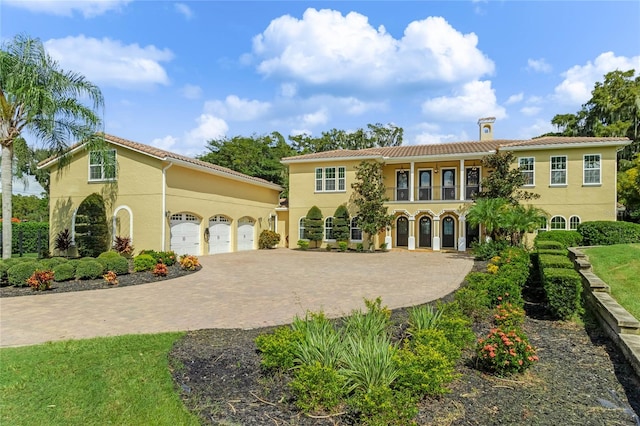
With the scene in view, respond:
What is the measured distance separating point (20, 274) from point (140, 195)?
7913mm

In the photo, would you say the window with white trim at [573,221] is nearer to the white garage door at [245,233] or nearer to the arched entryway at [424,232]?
the arched entryway at [424,232]

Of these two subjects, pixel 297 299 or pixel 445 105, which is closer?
pixel 297 299

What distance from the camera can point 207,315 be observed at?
24.2 ft

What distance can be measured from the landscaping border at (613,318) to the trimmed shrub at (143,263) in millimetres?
13196

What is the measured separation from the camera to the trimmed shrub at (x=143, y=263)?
1303cm

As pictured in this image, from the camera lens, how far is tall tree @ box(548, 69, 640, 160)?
84.7ft

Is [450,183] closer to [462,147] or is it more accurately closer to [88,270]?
[462,147]

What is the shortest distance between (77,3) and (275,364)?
11348mm

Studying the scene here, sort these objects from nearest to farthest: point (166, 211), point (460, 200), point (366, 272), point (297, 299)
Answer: point (297, 299) → point (366, 272) → point (166, 211) → point (460, 200)

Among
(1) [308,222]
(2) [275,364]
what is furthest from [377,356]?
(1) [308,222]

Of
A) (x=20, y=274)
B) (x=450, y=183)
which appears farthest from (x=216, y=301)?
(x=450, y=183)

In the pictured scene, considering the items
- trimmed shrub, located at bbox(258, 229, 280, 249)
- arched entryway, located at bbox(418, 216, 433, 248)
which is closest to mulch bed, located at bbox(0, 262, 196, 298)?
trimmed shrub, located at bbox(258, 229, 280, 249)

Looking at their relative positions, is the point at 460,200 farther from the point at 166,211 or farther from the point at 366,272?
the point at 166,211

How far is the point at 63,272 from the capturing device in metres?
11.1
